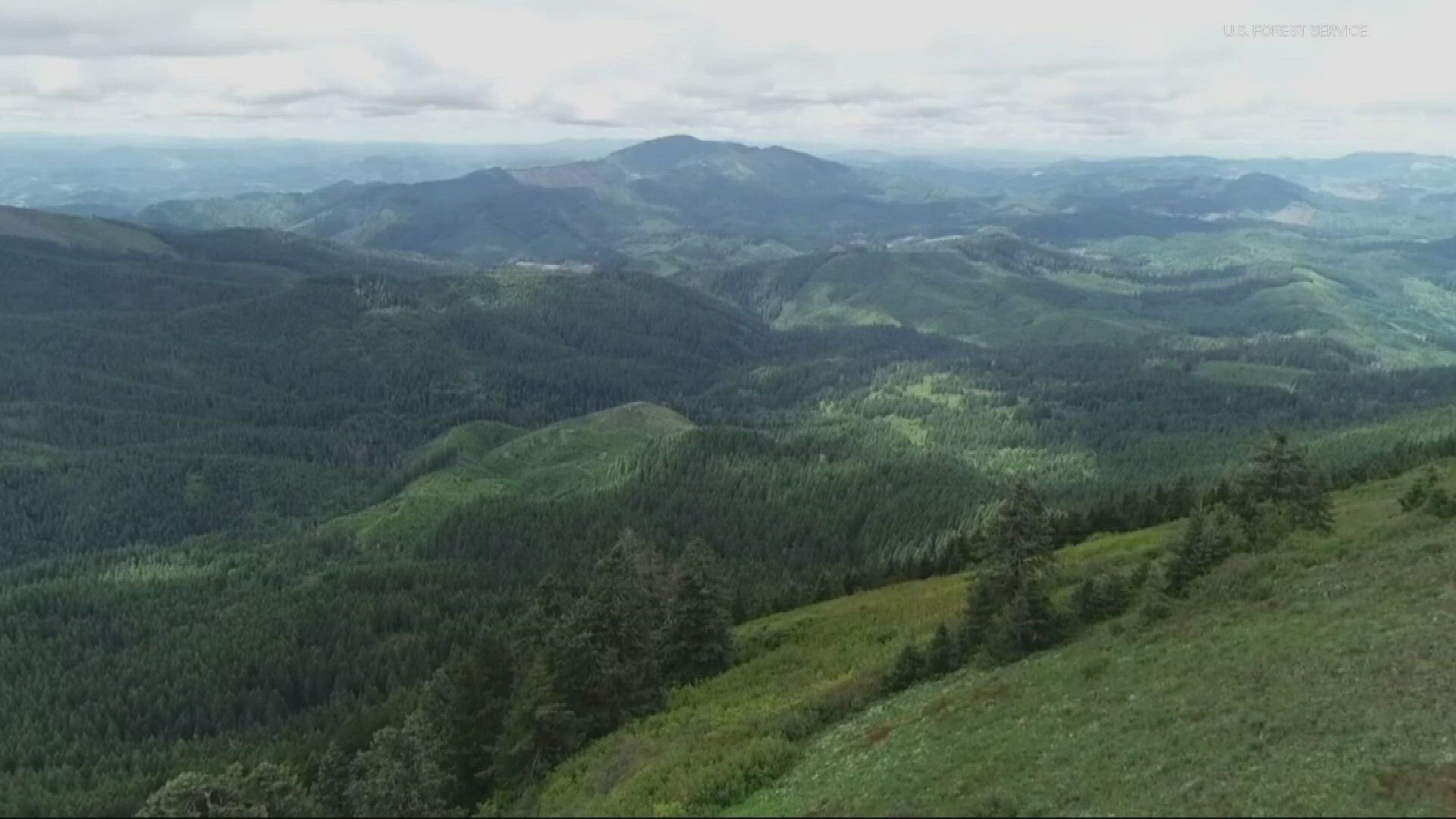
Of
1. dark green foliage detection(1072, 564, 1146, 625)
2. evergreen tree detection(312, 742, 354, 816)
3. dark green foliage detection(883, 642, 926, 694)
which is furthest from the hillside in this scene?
evergreen tree detection(312, 742, 354, 816)

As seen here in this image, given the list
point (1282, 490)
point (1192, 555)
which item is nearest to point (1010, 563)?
point (1192, 555)

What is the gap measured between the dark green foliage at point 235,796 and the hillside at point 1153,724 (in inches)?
512

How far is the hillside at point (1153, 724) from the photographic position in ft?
111

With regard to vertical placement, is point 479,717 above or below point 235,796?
below

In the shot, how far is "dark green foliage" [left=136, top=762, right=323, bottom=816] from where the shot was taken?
148 feet

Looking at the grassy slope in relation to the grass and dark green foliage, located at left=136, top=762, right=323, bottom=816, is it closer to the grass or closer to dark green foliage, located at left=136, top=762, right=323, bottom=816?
the grass

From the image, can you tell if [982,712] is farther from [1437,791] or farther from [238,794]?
[238,794]

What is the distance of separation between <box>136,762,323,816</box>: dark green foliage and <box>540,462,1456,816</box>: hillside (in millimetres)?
13013

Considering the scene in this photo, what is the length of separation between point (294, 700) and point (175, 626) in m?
39.8

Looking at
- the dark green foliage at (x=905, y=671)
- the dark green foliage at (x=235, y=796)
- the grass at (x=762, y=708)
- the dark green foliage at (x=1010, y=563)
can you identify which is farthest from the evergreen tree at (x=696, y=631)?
the dark green foliage at (x=235, y=796)

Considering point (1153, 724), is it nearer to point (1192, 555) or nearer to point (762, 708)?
point (1192, 555)

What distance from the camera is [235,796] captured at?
1837 inches

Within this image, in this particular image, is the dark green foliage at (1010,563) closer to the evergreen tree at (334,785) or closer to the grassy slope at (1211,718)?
the grassy slope at (1211,718)

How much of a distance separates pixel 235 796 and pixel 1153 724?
43.0m
